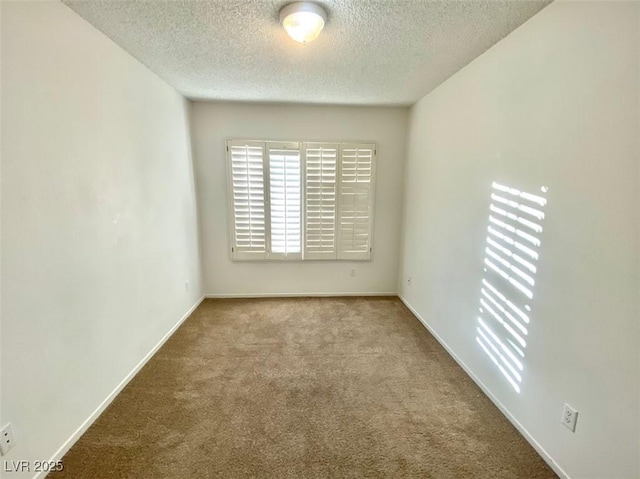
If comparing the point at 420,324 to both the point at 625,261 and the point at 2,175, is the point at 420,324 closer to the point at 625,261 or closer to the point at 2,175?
the point at 625,261

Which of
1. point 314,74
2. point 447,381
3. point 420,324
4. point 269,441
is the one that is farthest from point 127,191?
point 420,324

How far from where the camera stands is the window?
3.45 meters

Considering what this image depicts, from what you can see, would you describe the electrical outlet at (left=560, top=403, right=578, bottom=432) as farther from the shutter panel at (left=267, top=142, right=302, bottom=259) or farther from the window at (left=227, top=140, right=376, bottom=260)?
the shutter panel at (left=267, top=142, right=302, bottom=259)

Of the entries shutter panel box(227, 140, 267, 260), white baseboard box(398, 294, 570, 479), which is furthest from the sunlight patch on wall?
shutter panel box(227, 140, 267, 260)

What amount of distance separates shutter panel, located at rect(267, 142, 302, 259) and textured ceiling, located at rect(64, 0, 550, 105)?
773mm

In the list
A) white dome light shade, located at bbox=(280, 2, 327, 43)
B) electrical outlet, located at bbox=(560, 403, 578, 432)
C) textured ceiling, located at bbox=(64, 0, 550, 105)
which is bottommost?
electrical outlet, located at bbox=(560, 403, 578, 432)

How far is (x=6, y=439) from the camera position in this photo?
1267mm

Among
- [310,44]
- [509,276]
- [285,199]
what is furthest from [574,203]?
[285,199]

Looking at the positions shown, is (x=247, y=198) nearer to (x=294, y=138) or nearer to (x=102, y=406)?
(x=294, y=138)

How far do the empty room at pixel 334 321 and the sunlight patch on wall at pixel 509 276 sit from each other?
2 cm

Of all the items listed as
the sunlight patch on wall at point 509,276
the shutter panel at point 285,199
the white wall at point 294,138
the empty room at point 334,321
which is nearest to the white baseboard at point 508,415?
the empty room at point 334,321

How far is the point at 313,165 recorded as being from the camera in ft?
11.5

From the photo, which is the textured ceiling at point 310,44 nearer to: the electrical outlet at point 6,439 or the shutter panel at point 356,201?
the shutter panel at point 356,201

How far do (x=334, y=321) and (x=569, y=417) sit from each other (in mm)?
2043
